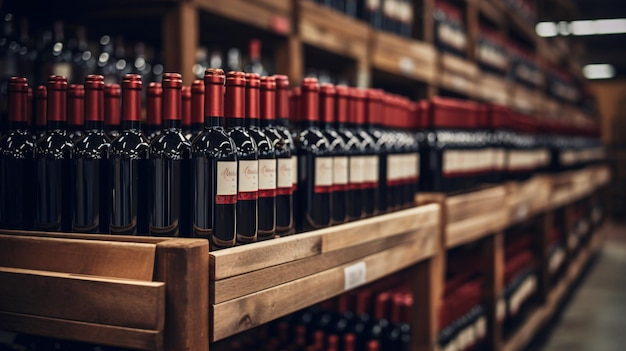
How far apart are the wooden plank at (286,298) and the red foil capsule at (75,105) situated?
44cm

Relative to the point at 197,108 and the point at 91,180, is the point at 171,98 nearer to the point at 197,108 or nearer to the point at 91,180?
the point at 197,108

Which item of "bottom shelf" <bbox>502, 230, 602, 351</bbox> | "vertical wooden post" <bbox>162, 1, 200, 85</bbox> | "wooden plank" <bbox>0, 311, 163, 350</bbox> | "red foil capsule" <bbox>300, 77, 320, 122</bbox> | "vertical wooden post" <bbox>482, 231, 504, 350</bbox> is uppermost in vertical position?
"vertical wooden post" <bbox>162, 1, 200, 85</bbox>

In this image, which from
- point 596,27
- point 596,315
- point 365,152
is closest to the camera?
point 365,152

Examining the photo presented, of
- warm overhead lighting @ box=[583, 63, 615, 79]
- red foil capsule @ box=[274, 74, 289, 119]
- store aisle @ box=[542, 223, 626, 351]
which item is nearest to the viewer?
red foil capsule @ box=[274, 74, 289, 119]

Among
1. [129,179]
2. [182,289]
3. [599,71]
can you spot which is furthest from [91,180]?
[599,71]

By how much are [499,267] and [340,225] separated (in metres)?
1.58

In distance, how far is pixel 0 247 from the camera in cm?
111

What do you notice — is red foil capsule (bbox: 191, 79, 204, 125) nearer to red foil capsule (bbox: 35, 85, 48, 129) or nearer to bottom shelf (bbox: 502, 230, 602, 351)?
red foil capsule (bbox: 35, 85, 48, 129)

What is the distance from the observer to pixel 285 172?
4.18 feet

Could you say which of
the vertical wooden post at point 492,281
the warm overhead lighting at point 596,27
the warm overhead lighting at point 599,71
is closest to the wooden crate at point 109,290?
the vertical wooden post at point 492,281

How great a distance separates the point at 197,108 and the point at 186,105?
56 millimetres

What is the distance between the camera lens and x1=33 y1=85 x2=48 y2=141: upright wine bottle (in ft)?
4.09

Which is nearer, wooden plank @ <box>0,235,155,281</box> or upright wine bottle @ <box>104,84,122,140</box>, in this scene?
wooden plank @ <box>0,235,155,281</box>

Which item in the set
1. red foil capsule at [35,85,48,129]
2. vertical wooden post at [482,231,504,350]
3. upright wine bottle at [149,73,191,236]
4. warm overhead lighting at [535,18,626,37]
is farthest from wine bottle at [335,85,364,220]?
warm overhead lighting at [535,18,626,37]
